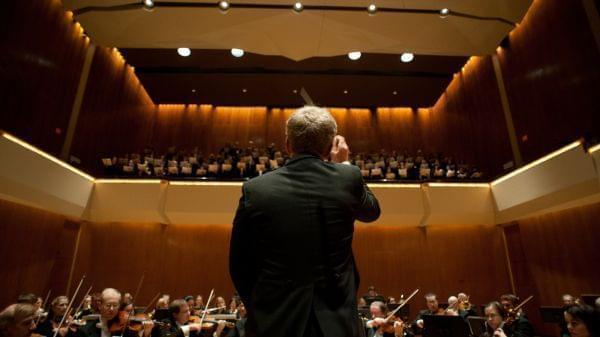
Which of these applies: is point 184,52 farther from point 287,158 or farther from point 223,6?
point 287,158

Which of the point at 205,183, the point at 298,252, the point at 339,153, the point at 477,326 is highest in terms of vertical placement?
the point at 205,183

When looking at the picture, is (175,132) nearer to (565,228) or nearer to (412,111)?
(412,111)

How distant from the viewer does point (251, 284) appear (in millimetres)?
930

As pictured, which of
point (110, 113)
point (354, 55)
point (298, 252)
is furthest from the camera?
point (110, 113)

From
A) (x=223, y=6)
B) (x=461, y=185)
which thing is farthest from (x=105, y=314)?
(x=461, y=185)

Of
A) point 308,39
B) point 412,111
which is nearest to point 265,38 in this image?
point 308,39

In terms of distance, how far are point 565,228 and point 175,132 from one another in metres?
11.6

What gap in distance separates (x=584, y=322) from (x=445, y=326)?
111 centimetres

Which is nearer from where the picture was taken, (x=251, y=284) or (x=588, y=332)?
(x=251, y=284)

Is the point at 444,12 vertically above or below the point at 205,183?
above

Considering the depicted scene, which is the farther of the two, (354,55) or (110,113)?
(110,113)

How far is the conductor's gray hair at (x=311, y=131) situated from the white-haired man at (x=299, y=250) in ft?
0.18

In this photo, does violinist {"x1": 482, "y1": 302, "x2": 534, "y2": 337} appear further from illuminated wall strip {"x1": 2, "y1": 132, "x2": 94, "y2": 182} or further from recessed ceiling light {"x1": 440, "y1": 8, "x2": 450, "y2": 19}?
illuminated wall strip {"x1": 2, "y1": 132, "x2": 94, "y2": 182}

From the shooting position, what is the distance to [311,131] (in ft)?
3.40
